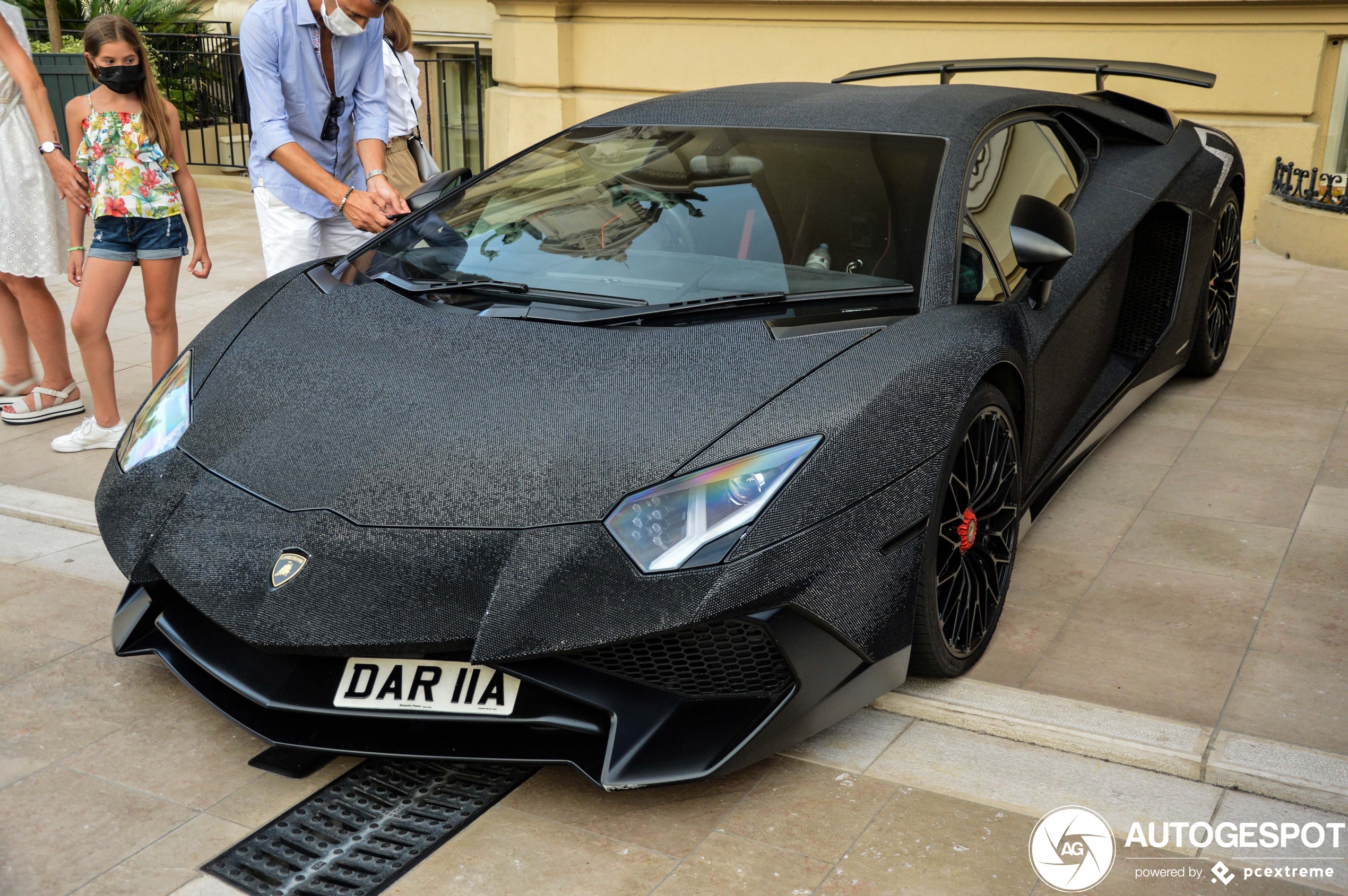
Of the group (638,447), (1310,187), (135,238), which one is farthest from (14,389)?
(1310,187)

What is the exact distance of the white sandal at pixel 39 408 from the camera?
5.27m

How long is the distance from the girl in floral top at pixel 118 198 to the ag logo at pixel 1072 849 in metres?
3.69

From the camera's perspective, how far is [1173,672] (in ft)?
10.3

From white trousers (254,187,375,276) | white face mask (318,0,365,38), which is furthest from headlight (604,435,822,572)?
white face mask (318,0,365,38)

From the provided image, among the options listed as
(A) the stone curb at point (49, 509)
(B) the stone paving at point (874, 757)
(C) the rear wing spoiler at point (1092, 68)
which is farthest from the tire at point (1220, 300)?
(A) the stone curb at point (49, 509)

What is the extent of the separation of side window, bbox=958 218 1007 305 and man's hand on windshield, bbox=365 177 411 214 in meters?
1.94

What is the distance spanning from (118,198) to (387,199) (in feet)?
4.06

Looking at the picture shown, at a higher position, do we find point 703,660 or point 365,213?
point 365,213

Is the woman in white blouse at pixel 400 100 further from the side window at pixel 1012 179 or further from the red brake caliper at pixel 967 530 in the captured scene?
the red brake caliper at pixel 967 530

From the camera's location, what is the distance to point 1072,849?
2490mm

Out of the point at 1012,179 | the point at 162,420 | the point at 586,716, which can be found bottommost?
the point at 586,716

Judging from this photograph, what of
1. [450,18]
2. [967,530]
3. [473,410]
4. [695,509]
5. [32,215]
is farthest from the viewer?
[450,18]

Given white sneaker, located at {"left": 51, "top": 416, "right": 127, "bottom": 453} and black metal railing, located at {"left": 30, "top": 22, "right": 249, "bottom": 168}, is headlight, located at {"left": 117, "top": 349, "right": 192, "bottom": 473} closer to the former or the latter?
white sneaker, located at {"left": 51, "top": 416, "right": 127, "bottom": 453}

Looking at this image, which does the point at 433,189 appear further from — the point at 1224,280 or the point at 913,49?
the point at 913,49
